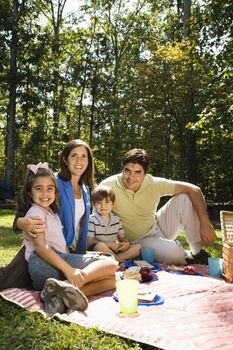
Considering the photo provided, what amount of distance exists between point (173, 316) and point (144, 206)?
6.43ft

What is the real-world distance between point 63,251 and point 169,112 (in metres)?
11.7

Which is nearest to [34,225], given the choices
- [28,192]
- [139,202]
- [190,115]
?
[28,192]

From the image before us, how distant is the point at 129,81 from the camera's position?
21.2 m

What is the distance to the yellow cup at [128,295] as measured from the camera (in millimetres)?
2650

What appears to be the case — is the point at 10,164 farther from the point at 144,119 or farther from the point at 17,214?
the point at 17,214

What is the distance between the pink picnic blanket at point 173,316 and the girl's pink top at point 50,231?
36 cm

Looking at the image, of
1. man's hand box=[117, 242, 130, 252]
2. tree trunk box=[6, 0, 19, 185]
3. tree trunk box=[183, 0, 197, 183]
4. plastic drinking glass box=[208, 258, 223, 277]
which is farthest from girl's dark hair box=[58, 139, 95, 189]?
tree trunk box=[6, 0, 19, 185]

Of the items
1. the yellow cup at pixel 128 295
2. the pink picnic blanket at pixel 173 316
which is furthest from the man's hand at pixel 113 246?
the yellow cup at pixel 128 295

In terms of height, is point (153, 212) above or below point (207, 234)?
above

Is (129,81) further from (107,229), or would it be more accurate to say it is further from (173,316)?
(173,316)

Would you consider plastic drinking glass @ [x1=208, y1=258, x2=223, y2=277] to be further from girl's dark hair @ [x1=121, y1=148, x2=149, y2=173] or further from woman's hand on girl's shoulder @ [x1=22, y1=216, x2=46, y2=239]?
woman's hand on girl's shoulder @ [x1=22, y1=216, x2=46, y2=239]

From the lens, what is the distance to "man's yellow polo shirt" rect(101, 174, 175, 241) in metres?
4.51

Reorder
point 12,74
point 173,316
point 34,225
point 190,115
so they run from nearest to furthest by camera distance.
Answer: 1. point 173,316
2. point 34,225
3. point 190,115
4. point 12,74

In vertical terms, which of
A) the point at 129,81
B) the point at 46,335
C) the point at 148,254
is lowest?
the point at 46,335
